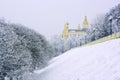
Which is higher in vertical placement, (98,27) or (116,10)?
(116,10)

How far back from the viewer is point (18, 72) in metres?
19.9

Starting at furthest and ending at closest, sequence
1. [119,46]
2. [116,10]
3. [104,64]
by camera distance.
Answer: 1. [116,10]
2. [119,46]
3. [104,64]

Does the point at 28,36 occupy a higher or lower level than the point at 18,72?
higher

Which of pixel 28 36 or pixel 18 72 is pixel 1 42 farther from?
pixel 28 36

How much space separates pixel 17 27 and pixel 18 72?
951cm

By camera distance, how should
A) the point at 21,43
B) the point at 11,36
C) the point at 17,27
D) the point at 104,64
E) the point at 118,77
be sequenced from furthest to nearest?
the point at 17,27 < the point at 21,43 < the point at 11,36 < the point at 104,64 < the point at 118,77

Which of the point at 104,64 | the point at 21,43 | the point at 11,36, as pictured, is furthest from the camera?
the point at 21,43

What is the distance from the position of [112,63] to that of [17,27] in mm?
18177

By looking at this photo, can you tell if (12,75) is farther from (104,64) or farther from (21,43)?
(104,64)

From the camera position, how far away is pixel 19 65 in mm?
20500

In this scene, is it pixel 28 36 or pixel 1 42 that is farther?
pixel 28 36

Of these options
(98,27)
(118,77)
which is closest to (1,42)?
(118,77)

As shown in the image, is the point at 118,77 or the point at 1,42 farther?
the point at 1,42

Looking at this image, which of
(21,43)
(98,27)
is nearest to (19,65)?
(21,43)
